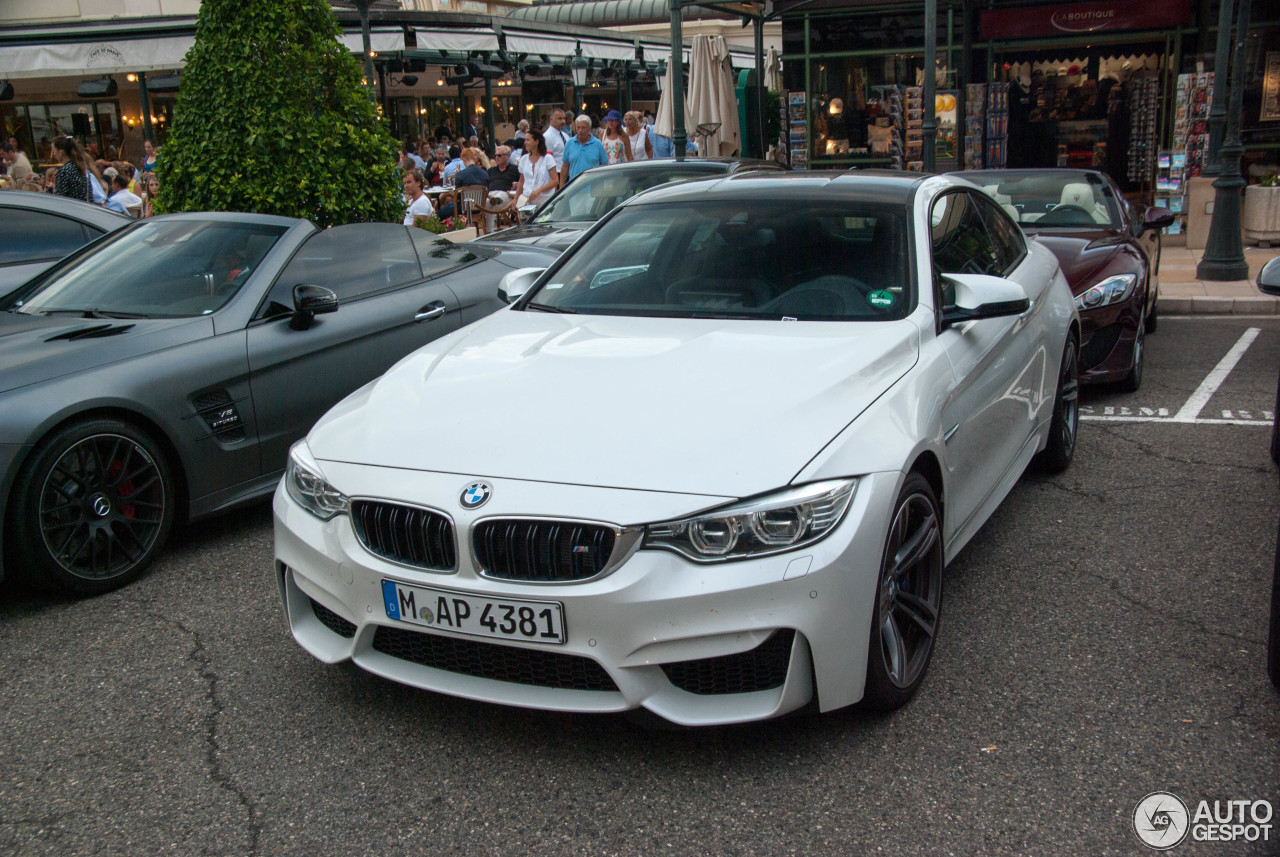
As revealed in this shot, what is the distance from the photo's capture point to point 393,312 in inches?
224

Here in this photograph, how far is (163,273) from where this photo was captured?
5.28 metres

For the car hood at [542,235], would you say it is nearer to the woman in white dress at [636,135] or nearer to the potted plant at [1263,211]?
the woman in white dress at [636,135]

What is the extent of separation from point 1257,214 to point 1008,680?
12.9m

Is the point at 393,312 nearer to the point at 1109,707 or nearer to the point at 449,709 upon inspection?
the point at 449,709

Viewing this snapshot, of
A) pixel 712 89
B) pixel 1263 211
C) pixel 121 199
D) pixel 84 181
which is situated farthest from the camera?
pixel 712 89

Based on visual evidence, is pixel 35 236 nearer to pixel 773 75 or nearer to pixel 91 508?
pixel 91 508

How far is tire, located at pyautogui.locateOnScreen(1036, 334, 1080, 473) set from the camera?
208 inches

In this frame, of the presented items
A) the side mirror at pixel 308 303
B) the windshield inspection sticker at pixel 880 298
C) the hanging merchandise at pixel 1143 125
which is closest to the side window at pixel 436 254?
the side mirror at pixel 308 303

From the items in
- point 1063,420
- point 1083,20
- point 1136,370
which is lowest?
point 1136,370

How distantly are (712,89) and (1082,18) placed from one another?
6091 mm

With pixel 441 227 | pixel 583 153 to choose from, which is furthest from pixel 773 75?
pixel 441 227

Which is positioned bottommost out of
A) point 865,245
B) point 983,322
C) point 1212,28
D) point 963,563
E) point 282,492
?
point 963,563

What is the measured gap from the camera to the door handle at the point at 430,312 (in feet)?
19.0

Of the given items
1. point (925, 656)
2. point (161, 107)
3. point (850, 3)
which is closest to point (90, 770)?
point (925, 656)
